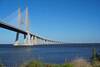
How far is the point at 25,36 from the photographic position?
80.2m

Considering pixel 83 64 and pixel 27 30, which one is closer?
pixel 83 64

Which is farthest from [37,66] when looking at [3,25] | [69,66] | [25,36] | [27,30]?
[25,36]

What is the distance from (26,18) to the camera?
76.4 m

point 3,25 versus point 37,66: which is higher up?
point 3,25

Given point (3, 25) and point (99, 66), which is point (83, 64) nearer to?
point (99, 66)

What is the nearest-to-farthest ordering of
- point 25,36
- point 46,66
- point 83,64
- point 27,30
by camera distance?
point 46,66 → point 83,64 → point 27,30 → point 25,36

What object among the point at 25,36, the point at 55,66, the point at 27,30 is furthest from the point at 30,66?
the point at 25,36

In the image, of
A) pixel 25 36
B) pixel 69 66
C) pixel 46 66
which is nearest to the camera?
pixel 69 66

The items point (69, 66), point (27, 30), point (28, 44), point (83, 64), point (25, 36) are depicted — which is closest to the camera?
point (69, 66)

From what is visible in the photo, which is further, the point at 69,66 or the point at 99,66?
the point at 99,66

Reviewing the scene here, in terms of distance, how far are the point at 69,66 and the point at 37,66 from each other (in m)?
1.66

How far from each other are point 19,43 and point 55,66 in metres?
75.7

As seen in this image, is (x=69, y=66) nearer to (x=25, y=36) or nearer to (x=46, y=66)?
(x=46, y=66)

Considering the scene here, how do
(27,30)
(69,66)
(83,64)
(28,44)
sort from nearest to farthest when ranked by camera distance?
(69,66) < (83,64) < (27,30) < (28,44)
